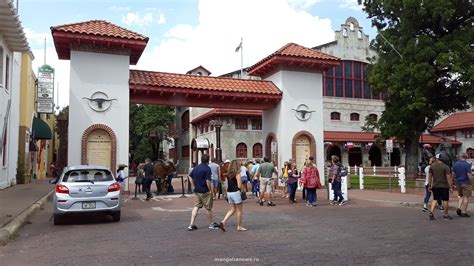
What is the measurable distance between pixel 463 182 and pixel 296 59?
36.5ft

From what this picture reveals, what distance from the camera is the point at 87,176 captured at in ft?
36.4

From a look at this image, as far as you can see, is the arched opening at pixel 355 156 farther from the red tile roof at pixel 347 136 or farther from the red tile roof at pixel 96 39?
the red tile roof at pixel 96 39

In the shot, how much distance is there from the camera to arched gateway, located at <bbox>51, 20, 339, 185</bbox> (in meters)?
18.1

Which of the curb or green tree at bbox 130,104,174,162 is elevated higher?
green tree at bbox 130,104,174,162

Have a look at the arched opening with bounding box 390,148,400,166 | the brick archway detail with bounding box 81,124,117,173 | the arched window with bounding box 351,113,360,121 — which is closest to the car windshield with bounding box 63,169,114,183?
the brick archway detail with bounding box 81,124,117,173

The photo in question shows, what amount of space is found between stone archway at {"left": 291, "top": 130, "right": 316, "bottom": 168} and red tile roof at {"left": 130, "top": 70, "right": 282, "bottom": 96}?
245 cm

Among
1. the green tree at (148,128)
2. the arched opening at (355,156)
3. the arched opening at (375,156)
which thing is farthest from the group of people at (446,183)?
the green tree at (148,128)

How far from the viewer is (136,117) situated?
5175cm

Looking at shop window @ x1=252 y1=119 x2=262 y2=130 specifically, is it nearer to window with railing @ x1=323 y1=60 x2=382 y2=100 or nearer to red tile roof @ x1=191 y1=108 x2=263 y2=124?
red tile roof @ x1=191 y1=108 x2=263 y2=124

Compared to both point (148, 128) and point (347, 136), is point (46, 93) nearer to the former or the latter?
point (148, 128)

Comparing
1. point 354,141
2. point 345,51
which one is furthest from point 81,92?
point 345,51

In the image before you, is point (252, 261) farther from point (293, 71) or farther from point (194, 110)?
point (194, 110)

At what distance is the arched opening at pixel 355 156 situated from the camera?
1819 inches

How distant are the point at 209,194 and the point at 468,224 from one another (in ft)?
20.9
